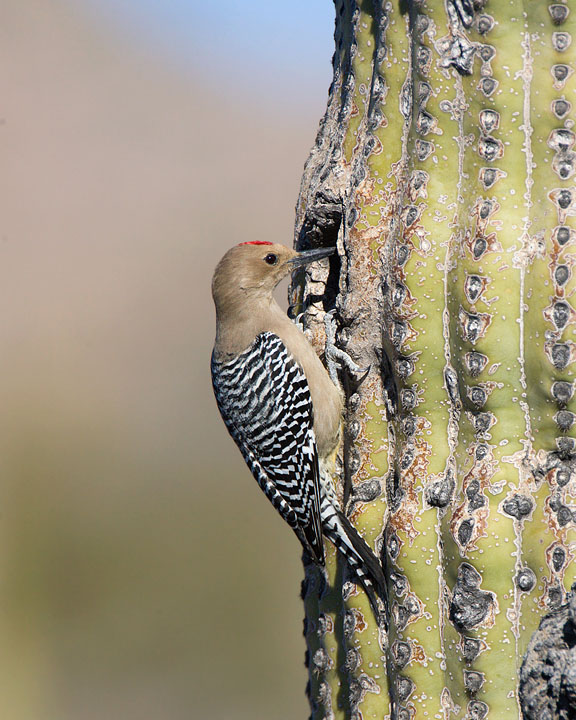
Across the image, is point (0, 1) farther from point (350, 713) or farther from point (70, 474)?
point (350, 713)

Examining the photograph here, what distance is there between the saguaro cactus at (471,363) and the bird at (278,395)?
0.39m

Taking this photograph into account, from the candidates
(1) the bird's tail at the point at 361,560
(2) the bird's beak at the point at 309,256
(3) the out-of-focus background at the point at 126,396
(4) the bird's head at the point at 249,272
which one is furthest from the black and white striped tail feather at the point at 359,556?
(3) the out-of-focus background at the point at 126,396

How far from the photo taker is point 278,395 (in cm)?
Answer: 345

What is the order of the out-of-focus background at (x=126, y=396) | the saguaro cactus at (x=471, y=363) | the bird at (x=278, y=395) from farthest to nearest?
the out-of-focus background at (x=126, y=396)
the bird at (x=278, y=395)
the saguaro cactus at (x=471, y=363)

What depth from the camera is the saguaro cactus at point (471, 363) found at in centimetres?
230

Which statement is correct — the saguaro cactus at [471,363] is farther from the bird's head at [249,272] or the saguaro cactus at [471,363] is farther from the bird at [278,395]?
the bird's head at [249,272]

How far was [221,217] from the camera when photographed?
11281 millimetres

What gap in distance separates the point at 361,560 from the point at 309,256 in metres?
1.24

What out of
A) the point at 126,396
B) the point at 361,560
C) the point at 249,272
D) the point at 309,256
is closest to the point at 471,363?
the point at 361,560

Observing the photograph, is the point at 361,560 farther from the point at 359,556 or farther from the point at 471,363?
the point at 471,363

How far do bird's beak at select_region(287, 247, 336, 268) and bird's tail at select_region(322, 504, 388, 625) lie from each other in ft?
3.37

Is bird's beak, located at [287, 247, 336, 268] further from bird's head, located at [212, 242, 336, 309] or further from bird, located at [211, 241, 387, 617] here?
bird's head, located at [212, 242, 336, 309]

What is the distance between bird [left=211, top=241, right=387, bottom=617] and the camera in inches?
125

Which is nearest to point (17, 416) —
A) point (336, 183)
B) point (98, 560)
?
point (98, 560)
